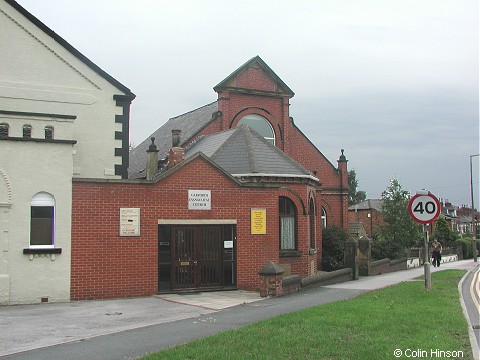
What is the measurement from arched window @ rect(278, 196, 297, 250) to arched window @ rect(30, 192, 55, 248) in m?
9.63

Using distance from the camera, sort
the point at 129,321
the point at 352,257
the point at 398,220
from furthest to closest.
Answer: the point at 398,220
the point at 352,257
the point at 129,321

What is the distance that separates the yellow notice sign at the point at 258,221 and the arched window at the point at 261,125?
12678 millimetres

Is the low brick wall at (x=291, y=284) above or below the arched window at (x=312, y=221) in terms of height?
below

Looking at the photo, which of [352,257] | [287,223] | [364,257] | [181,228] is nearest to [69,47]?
[181,228]

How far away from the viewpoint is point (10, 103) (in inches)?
699

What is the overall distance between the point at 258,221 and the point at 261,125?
43.6 feet

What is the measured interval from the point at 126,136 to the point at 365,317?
11.5m

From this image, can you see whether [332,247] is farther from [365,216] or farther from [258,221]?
[365,216]

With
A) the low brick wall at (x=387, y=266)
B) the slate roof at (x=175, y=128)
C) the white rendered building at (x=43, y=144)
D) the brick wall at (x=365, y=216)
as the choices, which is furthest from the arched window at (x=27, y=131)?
the brick wall at (x=365, y=216)

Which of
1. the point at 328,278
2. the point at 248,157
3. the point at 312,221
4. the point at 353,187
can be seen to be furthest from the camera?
the point at 353,187

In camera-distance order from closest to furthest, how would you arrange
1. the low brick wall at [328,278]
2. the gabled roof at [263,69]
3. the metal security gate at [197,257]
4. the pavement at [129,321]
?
the pavement at [129,321], the metal security gate at [197,257], the low brick wall at [328,278], the gabled roof at [263,69]

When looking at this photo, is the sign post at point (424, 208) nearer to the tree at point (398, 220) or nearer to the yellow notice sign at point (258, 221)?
the yellow notice sign at point (258, 221)

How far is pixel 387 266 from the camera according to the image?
2753cm

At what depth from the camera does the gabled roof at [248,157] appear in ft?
70.5
